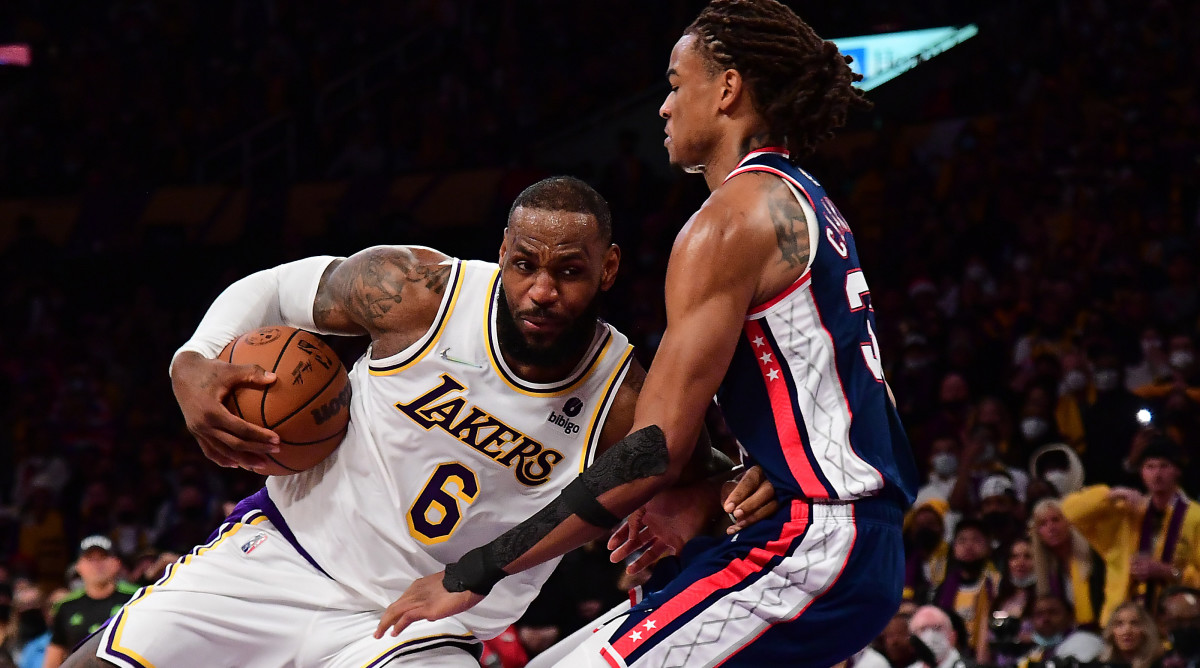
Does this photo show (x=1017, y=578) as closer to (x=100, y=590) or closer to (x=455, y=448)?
(x=455, y=448)

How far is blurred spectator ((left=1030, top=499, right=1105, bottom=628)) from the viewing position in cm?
688

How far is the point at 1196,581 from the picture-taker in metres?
6.84

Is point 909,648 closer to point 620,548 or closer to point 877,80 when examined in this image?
point 620,548

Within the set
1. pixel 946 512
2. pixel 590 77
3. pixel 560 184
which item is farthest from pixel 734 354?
pixel 590 77

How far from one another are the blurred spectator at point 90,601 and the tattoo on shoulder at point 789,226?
20.6 feet

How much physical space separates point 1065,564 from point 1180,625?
829 mm

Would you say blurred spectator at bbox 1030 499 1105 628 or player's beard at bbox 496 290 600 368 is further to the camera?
blurred spectator at bbox 1030 499 1105 628

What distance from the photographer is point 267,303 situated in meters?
3.79

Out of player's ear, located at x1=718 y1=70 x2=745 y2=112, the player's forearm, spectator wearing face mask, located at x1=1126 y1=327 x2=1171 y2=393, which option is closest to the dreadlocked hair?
player's ear, located at x1=718 y1=70 x2=745 y2=112

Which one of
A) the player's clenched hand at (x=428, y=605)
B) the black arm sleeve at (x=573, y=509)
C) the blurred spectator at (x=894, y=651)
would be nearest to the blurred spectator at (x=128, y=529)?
the blurred spectator at (x=894, y=651)

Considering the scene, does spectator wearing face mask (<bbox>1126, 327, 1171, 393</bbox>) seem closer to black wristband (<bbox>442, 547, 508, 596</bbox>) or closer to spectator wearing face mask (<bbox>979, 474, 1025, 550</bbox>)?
spectator wearing face mask (<bbox>979, 474, 1025, 550</bbox>)

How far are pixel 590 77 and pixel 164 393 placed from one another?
5509 mm

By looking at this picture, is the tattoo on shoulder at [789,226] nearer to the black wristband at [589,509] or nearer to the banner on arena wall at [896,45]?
the black wristband at [589,509]

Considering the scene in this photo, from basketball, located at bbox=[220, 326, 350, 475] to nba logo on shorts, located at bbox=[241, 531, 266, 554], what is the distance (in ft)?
0.64
